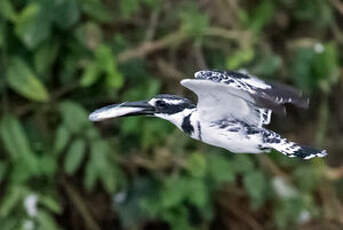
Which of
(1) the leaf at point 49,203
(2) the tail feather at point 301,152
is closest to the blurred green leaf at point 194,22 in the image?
(1) the leaf at point 49,203

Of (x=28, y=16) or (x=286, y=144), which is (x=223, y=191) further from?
(x=286, y=144)

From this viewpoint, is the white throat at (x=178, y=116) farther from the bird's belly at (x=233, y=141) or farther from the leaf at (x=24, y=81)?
the leaf at (x=24, y=81)

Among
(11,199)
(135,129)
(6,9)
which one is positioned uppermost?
(6,9)

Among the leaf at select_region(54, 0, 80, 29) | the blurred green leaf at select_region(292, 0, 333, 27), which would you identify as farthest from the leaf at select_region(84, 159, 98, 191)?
the blurred green leaf at select_region(292, 0, 333, 27)

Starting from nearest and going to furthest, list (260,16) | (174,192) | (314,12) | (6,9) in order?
(6,9)
(174,192)
(260,16)
(314,12)

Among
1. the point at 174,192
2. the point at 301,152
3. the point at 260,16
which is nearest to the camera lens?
the point at 301,152

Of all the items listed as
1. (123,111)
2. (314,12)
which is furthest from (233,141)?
(314,12)

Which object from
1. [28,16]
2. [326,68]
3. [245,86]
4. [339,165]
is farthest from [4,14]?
[339,165]

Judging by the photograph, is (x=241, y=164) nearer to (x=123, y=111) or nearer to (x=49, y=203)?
(x=49, y=203)
